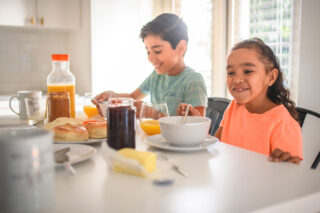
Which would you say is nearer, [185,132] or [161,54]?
[185,132]

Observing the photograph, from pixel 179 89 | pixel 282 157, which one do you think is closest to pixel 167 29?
pixel 179 89

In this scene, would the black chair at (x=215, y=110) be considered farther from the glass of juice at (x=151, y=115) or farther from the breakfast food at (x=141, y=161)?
the breakfast food at (x=141, y=161)

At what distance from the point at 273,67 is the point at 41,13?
2.49 m

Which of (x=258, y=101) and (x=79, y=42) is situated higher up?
(x=79, y=42)

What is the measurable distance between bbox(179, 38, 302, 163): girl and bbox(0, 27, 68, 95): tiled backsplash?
8.70 feet

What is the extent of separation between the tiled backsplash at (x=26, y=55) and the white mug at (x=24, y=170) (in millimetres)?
3296

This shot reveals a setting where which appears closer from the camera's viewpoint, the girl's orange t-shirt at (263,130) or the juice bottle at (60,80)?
the girl's orange t-shirt at (263,130)

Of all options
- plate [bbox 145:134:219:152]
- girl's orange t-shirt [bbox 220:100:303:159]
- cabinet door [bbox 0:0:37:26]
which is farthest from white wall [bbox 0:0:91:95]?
plate [bbox 145:134:219:152]

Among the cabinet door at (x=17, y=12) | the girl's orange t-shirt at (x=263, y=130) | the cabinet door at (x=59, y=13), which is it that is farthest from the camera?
the cabinet door at (x=59, y=13)

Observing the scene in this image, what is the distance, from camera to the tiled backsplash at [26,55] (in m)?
3.43

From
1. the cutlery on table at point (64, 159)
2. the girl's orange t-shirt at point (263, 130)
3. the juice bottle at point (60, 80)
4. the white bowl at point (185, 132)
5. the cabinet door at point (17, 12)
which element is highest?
the cabinet door at point (17, 12)

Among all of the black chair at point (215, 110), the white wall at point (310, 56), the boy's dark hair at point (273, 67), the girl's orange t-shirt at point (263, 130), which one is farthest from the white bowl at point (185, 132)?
the white wall at point (310, 56)

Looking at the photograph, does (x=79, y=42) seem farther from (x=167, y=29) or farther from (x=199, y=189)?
(x=199, y=189)

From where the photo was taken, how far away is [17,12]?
3033 millimetres
